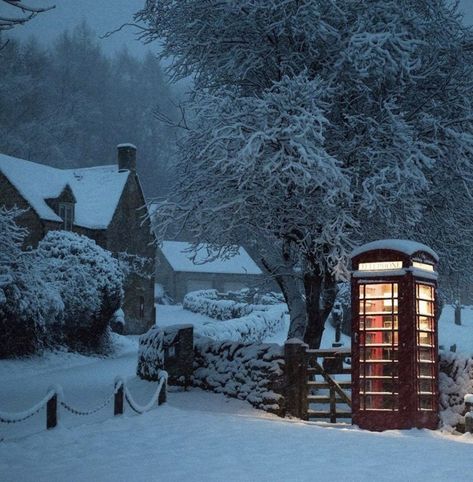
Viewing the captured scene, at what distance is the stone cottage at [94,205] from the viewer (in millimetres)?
32375

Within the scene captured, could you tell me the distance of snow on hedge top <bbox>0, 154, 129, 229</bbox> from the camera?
32.8 metres

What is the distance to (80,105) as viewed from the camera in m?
69.5

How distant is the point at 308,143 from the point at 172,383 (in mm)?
6841

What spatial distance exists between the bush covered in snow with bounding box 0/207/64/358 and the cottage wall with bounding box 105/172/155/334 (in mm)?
12998

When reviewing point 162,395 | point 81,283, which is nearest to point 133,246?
point 81,283

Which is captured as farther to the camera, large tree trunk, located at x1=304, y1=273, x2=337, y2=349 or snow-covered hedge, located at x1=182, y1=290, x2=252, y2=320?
snow-covered hedge, located at x1=182, y1=290, x2=252, y2=320

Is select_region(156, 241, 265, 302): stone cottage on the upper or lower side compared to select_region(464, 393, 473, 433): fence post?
upper

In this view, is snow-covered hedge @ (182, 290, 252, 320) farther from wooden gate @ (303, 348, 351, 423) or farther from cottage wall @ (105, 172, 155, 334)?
wooden gate @ (303, 348, 351, 423)

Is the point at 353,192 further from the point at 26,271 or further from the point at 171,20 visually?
the point at 26,271

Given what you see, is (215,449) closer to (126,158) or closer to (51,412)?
(51,412)

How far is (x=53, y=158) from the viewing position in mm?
59406

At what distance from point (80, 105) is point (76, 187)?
3328 centimetres

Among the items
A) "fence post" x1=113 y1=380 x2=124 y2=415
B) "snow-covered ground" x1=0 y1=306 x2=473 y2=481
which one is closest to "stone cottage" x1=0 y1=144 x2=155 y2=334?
"snow-covered ground" x1=0 y1=306 x2=473 y2=481

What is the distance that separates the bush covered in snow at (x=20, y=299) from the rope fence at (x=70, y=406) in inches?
409
